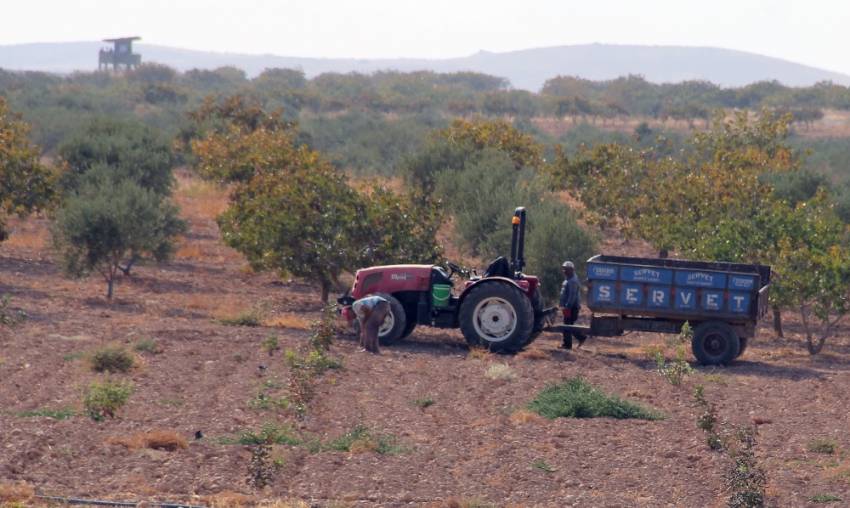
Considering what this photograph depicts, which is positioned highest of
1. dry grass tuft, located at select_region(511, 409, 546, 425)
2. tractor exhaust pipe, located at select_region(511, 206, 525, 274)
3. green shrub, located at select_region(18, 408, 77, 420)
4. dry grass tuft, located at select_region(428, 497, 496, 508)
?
tractor exhaust pipe, located at select_region(511, 206, 525, 274)

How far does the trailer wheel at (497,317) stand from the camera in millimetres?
18375

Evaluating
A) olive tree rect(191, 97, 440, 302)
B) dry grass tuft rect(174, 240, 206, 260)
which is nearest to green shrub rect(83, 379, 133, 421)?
olive tree rect(191, 97, 440, 302)

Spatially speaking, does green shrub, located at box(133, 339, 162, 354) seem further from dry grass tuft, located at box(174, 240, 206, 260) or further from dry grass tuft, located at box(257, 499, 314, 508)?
dry grass tuft, located at box(174, 240, 206, 260)

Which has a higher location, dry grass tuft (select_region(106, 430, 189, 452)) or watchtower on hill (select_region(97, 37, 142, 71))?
watchtower on hill (select_region(97, 37, 142, 71))

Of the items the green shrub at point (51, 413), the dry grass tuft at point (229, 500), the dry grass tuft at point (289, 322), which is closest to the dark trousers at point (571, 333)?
the dry grass tuft at point (289, 322)

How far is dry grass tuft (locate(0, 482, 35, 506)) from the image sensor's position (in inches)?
388

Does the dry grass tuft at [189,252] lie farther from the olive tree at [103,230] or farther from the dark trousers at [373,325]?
the dark trousers at [373,325]

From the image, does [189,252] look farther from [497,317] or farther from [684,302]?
[684,302]

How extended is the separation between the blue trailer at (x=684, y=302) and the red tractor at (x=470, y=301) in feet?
3.44

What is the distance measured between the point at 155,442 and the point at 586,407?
4998 mm

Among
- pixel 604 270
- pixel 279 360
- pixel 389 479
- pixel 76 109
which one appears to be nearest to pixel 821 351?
pixel 604 270

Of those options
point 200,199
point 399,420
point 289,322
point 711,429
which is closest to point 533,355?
point 289,322

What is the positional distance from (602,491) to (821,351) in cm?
1187

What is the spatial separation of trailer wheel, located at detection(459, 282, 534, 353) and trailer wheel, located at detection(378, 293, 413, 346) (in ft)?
3.38
